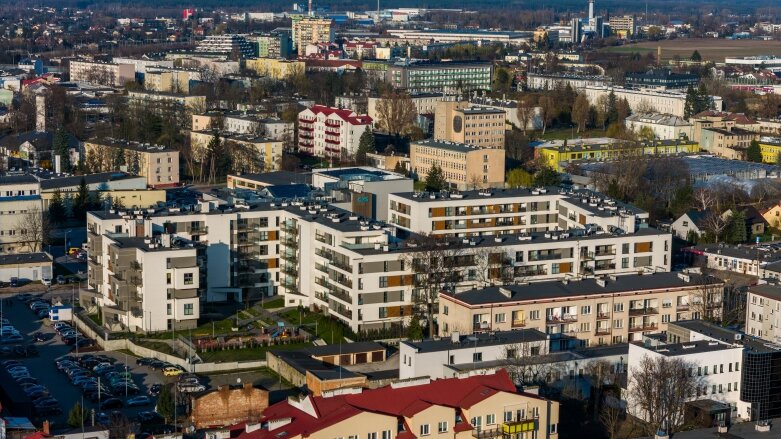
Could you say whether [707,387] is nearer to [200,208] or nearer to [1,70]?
[200,208]

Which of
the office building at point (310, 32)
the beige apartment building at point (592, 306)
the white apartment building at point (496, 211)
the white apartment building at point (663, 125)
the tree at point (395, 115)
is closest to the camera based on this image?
the beige apartment building at point (592, 306)

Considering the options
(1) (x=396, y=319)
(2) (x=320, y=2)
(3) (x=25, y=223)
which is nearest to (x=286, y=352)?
(1) (x=396, y=319)

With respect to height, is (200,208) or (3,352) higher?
(200,208)

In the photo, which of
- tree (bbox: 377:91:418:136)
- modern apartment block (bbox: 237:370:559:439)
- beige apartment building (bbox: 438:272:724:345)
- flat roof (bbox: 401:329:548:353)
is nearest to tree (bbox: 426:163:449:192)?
tree (bbox: 377:91:418:136)

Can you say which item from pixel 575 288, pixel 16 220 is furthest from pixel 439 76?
pixel 575 288

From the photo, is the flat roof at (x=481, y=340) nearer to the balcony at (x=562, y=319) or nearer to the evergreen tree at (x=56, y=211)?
the balcony at (x=562, y=319)

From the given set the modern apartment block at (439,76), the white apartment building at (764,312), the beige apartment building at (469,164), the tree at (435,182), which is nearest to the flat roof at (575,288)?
the white apartment building at (764,312)

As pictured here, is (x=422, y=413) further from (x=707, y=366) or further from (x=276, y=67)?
(x=276, y=67)
